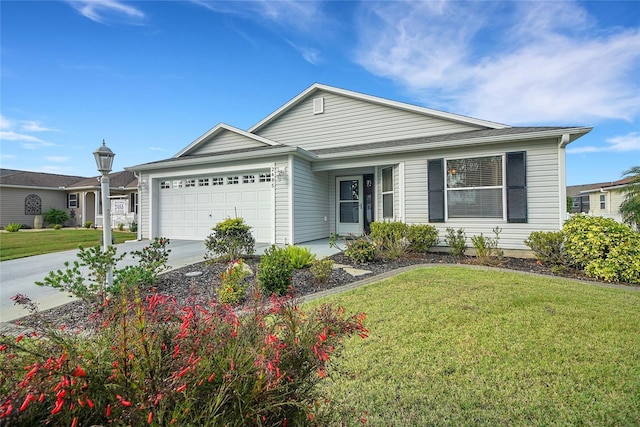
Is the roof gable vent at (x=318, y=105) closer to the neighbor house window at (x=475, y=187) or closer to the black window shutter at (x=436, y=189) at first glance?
the black window shutter at (x=436, y=189)

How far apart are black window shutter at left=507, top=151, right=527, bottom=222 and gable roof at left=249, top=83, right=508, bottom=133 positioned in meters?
2.49

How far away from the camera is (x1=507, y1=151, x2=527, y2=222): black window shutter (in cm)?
747

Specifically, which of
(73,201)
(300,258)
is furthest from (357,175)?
(73,201)

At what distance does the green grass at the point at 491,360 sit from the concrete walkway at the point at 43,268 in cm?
378

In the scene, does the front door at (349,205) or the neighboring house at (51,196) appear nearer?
the front door at (349,205)

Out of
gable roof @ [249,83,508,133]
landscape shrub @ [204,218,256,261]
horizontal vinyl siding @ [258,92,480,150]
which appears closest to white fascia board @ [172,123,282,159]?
gable roof @ [249,83,508,133]

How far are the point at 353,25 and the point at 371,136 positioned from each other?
12.4 feet

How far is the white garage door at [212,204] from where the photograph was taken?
9.73 meters

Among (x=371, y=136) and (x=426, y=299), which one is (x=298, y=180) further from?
(x=426, y=299)

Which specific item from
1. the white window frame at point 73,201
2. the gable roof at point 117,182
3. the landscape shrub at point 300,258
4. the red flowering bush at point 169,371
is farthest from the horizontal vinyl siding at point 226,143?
the white window frame at point 73,201

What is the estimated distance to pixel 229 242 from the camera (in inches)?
271

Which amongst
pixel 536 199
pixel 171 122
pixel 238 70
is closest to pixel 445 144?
pixel 536 199

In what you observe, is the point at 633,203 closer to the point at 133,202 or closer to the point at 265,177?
the point at 265,177

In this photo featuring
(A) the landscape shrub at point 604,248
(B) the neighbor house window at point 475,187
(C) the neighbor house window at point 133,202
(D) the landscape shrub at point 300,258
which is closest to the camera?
(A) the landscape shrub at point 604,248
